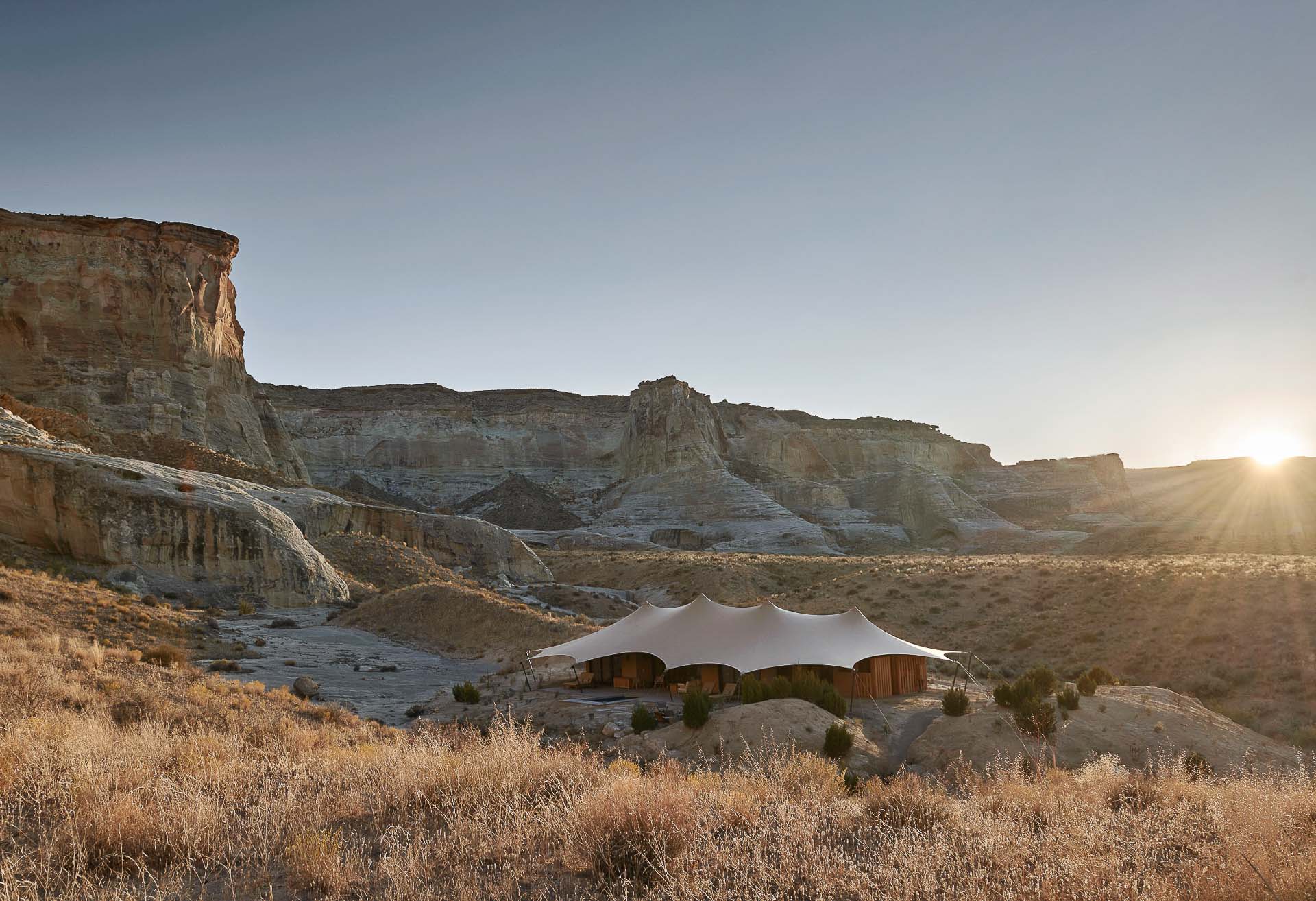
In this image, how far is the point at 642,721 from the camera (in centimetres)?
1656

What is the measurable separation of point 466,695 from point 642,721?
19.0 ft

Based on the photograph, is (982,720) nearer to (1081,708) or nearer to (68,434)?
(1081,708)

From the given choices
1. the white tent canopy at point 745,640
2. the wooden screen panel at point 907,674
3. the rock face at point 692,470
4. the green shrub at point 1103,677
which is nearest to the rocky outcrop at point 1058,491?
the rock face at point 692,470

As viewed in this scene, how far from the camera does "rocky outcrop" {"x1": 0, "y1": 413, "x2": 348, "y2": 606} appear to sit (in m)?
25.5

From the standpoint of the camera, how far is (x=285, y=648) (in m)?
23.3

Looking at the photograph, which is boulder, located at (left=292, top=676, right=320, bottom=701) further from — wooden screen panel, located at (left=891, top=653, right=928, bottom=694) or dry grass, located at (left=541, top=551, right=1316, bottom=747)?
dry grass, located at (left=541, top=551, right=1316, bottom=747)

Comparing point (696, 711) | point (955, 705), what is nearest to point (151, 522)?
point (696, 711)

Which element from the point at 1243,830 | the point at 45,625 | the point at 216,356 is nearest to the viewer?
the point at 1243,830

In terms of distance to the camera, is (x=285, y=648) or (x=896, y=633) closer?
(x=285, y=648)

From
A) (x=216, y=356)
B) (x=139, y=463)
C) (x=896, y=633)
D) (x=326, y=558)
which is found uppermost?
(x=216, y=356)

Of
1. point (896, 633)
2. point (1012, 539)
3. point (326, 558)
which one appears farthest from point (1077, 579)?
point (1012, 539)

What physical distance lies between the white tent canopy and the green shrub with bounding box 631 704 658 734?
2715 millimetres

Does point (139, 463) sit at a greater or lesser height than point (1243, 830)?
greater

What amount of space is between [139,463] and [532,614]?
15983 mm
